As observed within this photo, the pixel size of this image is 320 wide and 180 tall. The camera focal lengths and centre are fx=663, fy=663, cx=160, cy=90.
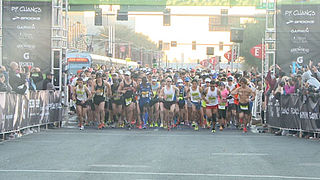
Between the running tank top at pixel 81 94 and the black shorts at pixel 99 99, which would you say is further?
the black shorts at pixel 99 99

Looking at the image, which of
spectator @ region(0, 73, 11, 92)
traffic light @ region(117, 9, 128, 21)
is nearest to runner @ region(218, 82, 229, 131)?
spectator @ region(0, 73, 11, 92)

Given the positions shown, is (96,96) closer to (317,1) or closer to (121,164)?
(317,1)

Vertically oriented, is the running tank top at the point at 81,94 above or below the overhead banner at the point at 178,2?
below

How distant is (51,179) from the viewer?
32.8ft

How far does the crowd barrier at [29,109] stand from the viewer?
662 inches

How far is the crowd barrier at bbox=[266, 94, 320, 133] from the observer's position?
1816 centimetres

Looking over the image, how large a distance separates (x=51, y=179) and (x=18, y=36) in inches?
550

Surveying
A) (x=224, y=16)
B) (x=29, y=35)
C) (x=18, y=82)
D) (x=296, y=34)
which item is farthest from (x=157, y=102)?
(x=224, y=16)

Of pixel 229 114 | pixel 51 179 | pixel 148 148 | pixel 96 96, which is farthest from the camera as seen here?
pixel 229 114

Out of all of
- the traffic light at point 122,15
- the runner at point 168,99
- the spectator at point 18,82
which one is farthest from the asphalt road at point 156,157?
the traffic light at point 122,15

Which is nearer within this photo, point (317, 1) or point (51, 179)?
point (51, 179)

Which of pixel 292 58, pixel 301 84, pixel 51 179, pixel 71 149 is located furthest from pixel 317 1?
pixel 51 179

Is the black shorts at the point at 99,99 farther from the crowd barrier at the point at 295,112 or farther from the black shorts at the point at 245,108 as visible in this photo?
the crowd barrier at the point at 295,112

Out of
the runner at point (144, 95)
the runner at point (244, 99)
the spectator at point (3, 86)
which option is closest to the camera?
the spectator at point (3, 86)
